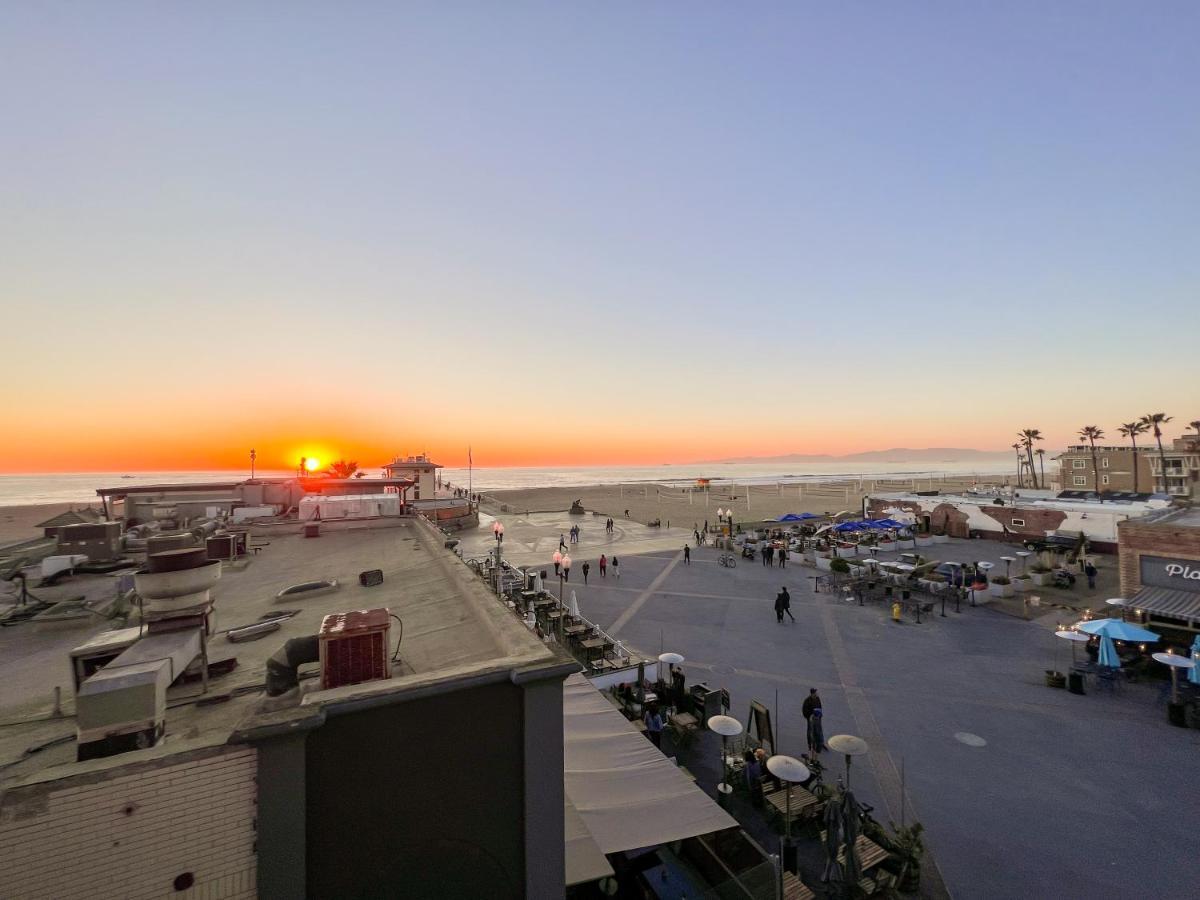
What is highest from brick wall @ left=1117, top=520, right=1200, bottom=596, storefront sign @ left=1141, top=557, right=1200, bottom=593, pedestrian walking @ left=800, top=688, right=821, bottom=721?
brick wall @ left=1117, top=520, right=1200, bottom=596

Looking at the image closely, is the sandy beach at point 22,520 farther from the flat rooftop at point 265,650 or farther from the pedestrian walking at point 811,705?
the pedestrian walking at point 811,705

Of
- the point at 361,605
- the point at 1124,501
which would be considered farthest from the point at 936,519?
the point at 361,605

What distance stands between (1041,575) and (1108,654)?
1297 cm

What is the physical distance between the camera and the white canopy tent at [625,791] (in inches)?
278

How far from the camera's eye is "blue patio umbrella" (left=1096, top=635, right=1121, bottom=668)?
599 inches

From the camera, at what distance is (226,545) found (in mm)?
13383

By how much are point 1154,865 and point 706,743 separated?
26.3ft

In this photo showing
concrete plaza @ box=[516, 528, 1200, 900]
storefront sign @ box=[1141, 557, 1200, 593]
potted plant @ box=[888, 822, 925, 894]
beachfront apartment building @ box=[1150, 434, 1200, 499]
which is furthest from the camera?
beachfront apartment building @ box=[1150, 434, 1200, 499]

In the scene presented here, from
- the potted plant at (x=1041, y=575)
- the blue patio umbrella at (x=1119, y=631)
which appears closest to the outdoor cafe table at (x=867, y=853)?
the blue patio umbrella at (x=1119, y=631)

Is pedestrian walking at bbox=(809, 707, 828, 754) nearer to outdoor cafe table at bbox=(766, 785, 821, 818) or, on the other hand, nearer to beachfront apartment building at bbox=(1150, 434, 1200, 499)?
outdoor cafe table at bbox=(766, 785, 821, 818)

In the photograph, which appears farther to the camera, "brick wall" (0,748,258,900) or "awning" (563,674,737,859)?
"awning" (563,674,737,859)

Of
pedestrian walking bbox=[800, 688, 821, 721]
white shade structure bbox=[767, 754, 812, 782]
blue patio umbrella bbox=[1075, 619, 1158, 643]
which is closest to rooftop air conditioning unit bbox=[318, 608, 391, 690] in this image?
white shade structure bbox=[767, 754, 812, 782]

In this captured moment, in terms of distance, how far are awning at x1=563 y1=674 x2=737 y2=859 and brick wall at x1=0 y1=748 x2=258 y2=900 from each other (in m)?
3.97

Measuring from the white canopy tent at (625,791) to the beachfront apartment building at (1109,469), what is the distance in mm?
79851
